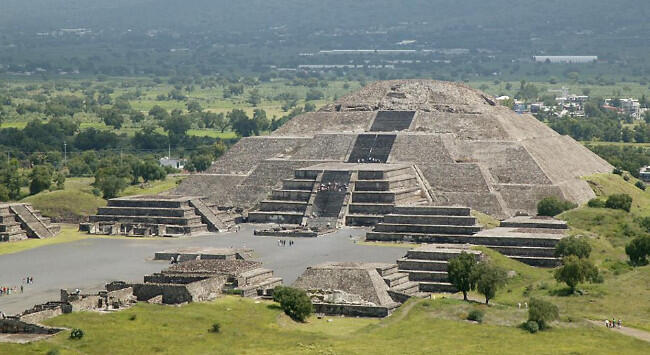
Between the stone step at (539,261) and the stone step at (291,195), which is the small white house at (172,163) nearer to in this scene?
the stone step at (291,195)

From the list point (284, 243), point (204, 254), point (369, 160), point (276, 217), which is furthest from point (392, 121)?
point (204, 254)

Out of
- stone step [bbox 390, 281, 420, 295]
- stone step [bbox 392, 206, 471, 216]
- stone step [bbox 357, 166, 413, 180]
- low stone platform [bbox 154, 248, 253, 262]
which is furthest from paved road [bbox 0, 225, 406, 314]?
stone step [bbox 357, 166, 413, 180]

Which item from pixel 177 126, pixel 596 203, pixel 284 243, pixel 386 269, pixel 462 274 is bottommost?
pixel 284 243

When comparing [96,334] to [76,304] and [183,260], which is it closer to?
[76,304]

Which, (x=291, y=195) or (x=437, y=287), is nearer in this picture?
(x=437, y=287)

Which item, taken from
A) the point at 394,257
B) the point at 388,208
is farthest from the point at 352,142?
the point at 394,257

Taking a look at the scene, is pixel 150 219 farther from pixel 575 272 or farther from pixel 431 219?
pixel 575 272
